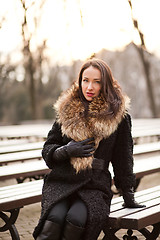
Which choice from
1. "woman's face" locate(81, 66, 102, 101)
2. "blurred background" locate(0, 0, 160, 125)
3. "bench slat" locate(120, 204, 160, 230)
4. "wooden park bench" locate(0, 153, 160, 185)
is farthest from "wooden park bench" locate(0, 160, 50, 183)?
"bench slat" locate(120, 204, 160, 230)

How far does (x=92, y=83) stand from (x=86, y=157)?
584 mm

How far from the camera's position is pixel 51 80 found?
2967 cm

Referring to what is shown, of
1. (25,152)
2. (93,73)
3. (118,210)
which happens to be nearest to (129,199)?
(118,210)

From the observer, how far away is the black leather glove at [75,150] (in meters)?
2.79

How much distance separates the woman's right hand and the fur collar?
0.04 meters

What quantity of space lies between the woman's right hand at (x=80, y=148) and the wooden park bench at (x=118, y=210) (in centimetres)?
51

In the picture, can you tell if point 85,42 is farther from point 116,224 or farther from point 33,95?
point 33,95

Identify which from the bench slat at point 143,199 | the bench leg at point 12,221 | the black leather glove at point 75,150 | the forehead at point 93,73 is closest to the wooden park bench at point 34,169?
the bench leg at point 12,221

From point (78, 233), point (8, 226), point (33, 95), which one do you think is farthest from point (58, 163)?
point (33, 95)

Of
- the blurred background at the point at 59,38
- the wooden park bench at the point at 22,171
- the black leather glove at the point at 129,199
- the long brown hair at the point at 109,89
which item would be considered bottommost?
the black leather glove at the point at 129,199

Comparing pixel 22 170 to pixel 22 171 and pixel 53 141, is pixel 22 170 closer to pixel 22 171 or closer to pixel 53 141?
pixel 22 171

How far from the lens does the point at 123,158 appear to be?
295 cm

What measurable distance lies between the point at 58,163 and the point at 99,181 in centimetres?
34

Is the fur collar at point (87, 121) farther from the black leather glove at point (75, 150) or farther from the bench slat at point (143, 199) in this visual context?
the bench slat at point (143, 199)
